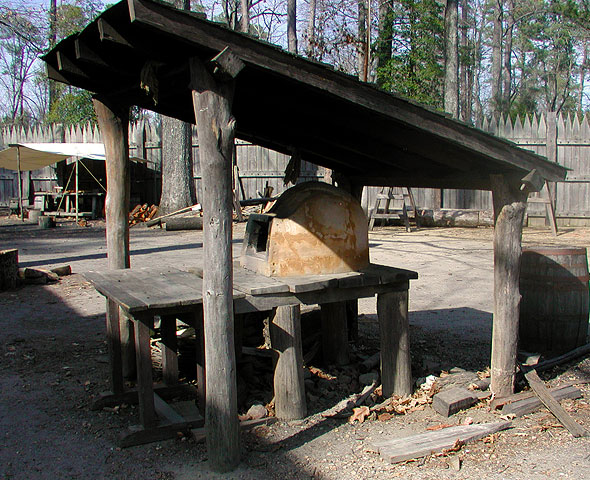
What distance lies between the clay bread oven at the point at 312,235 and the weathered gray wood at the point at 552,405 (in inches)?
63.0

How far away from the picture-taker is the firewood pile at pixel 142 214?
58.6ft

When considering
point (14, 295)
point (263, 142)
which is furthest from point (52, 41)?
point (263, 142)

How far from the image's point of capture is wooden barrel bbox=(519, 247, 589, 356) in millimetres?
5270

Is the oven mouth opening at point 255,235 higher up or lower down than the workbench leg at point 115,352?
higher up

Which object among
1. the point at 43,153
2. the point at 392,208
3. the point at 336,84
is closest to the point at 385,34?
the point at 392,208

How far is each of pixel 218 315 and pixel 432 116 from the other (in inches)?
78.1

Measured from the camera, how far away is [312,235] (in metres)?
4.66

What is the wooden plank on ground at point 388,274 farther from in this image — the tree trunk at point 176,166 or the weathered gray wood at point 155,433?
the tree trunk at point 176,166

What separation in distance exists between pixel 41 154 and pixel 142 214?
3.29 meters

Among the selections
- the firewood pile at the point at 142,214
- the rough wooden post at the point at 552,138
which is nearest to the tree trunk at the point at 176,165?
the firewood pile at the point at 142,214

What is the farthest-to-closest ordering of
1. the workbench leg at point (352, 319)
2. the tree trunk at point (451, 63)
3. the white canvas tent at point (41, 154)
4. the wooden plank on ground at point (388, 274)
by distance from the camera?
the tree trunk at point (451, 63) < the white canvas tent at point (41, 154) < the workbench leg at point (352, 319) < the wooden plank on ground at point (388, 274)

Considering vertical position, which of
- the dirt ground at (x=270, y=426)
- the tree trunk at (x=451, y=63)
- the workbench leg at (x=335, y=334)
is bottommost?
the dirt ground at (x=270, y=426)

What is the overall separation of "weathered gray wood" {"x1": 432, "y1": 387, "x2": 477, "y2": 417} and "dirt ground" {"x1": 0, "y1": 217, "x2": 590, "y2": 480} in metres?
0.06

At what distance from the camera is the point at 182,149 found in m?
16.8
